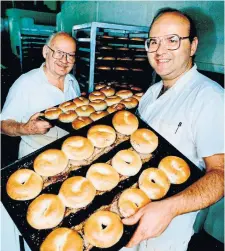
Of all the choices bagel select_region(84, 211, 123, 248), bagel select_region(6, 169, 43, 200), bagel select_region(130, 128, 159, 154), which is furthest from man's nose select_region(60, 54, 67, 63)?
bagel select_region(84, 211, 123, 248)

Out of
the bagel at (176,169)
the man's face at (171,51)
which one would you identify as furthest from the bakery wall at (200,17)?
the bagel at (176,169)

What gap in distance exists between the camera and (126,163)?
154 cm

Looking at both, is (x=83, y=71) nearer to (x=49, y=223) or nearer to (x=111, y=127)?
(x=111, y=127)

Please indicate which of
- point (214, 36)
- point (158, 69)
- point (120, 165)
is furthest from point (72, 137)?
point (214, 36)

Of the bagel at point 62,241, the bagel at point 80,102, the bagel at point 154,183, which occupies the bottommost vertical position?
the bagel at point 62,241

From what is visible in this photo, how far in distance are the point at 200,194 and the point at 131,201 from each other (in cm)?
42

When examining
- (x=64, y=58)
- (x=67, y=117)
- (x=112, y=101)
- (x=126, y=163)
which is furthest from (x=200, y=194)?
(x=64, y=58)

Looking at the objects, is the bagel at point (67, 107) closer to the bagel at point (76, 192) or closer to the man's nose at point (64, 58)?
the man's nose at point (64, 58)

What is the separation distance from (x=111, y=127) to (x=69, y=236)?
847mm

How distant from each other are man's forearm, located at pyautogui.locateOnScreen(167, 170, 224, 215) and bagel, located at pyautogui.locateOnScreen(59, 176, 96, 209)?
0.49 m

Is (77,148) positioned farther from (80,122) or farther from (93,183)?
(80,122)

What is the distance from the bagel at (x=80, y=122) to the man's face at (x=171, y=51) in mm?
798

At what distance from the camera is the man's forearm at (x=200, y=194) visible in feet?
4.15

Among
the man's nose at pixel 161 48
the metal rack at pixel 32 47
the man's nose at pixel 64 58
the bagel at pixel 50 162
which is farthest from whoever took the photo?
the metal rack at pixel 32 47
